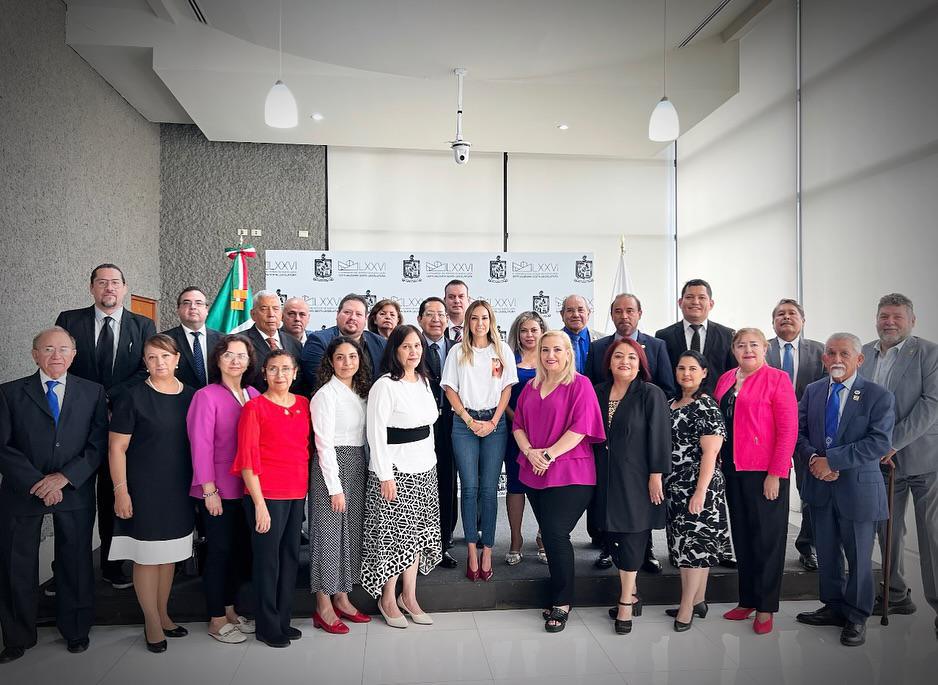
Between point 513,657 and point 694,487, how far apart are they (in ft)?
3.92

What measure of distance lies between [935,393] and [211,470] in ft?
11.6

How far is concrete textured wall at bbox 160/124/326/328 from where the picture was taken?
7250 mm

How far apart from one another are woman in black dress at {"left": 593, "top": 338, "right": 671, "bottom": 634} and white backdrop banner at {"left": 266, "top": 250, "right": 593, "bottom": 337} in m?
3.57

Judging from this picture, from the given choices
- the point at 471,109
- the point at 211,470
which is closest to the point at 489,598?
the point at 211,470

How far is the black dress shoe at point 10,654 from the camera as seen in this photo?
278cm

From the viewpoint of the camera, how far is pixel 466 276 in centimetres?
671

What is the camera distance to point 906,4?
154 inches

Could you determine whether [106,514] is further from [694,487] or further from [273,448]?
[694,487]

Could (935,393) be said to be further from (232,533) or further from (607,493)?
(232,533)

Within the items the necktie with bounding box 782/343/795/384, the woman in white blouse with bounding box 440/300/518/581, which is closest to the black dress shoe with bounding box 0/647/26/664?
the woman in white blouse with bounding box 440/300/518/581

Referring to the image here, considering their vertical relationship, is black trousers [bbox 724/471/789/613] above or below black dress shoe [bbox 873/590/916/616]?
above

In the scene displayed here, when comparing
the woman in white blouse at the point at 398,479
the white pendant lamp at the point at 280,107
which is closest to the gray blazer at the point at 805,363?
the woman in white blouse at the point at 398,479

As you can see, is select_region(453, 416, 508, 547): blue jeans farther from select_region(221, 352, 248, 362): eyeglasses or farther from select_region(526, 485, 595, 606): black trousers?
select_region(221, 352, 248, 362): eyeglasses

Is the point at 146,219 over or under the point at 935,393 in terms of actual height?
over
